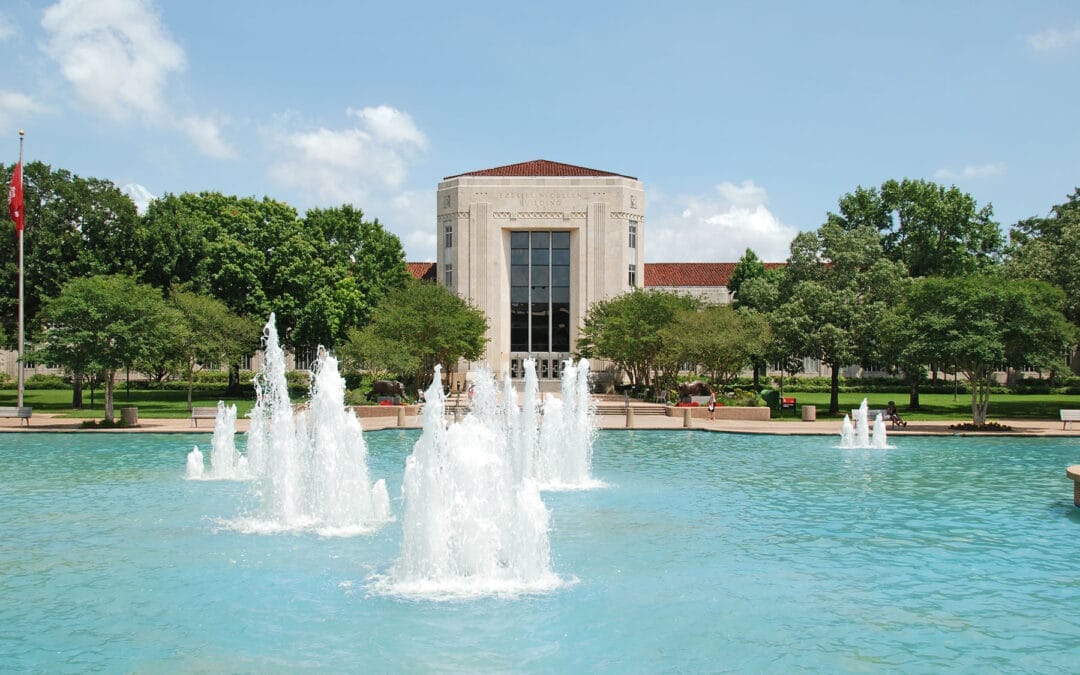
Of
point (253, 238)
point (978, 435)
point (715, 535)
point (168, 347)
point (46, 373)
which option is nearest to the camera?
point (715, 535)

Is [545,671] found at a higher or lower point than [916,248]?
lower

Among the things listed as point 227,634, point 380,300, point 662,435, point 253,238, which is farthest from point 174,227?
point 227,634

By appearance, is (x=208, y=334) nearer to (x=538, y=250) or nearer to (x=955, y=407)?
(x=538, y=250)

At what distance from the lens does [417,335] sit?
5272 centimetres

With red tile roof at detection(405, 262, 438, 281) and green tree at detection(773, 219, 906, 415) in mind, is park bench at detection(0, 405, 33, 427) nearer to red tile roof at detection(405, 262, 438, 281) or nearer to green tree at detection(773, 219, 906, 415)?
green tree at detection(773, 219, 906, 415)

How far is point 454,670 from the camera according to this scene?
30.6 ft

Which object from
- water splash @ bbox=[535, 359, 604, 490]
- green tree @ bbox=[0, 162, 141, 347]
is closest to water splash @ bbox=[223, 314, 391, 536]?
water splash @ bbox=[535, 359, 604, 490]

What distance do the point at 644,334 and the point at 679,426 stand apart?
53.7ft

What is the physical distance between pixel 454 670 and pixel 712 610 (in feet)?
11.8

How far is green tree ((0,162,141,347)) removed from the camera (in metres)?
45.5

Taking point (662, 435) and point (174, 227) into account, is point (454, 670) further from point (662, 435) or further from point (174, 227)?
point (174, 227)

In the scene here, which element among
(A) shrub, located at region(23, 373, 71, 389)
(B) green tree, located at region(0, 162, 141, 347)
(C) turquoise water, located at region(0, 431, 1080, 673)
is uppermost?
(B) green tree, located at region(0, 162, 141, 347)

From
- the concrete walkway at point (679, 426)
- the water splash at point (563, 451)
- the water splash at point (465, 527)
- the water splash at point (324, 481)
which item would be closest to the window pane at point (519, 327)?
the concrete walkway at point (679, 426)

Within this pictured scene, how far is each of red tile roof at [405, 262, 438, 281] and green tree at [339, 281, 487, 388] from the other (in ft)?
77.2
